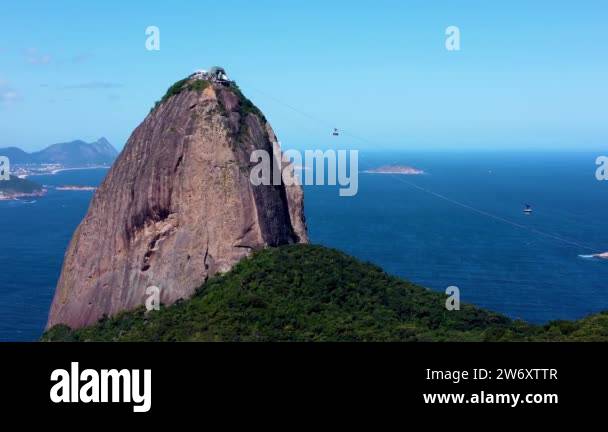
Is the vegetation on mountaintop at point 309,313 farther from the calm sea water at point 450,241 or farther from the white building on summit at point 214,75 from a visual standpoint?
the calm sea water at point 450,241

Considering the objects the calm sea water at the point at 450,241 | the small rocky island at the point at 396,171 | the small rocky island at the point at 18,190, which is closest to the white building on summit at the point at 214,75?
the calm sea water at the point at 450,241

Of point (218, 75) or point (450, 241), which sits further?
point (450, 241)

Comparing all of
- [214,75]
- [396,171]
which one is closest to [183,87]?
[214,75]

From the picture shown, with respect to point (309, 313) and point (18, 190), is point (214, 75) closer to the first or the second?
point (309, 313)

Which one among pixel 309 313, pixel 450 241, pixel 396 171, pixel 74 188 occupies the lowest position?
pixel 450 241
